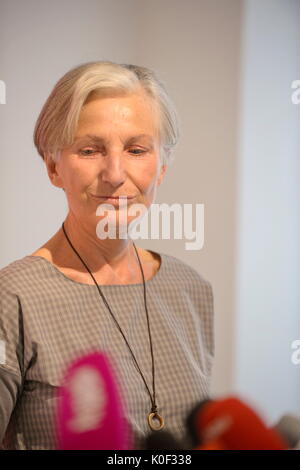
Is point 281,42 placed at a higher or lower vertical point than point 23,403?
higher

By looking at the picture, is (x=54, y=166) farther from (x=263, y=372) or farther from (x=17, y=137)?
(x=263, y=372)

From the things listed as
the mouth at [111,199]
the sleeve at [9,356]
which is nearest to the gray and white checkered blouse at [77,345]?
the sleeve at [9,356]

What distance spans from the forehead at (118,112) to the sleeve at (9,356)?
222mm

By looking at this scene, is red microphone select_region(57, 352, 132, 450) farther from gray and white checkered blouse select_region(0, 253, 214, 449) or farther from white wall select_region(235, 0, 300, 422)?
white wall select_region(235, 0, 300, 422)

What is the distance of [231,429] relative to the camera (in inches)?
27.6

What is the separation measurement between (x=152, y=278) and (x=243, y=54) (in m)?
0.33

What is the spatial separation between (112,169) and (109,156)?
0.02m

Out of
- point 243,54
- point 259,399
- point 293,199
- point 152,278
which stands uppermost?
point 243,54

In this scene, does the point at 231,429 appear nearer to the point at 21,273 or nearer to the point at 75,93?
the point at 21,273

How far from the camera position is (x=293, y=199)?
3.07 ft

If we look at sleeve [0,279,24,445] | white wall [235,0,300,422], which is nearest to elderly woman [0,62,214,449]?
sleeve [0,279,24,445]

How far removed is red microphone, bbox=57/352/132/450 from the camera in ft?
2.34

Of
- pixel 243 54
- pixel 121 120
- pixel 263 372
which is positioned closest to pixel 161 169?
pixel 121 120

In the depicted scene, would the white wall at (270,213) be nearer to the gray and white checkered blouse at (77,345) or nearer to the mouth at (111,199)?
the gray and white checkered blouse at (77,345)
